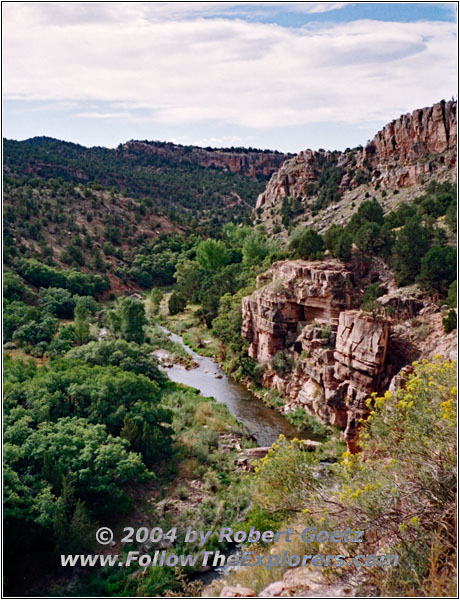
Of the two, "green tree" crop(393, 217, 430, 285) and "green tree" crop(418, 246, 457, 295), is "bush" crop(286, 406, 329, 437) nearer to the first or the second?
"green tree" crop(418, 246, 457, 295)

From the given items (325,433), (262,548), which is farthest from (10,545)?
(325,433)

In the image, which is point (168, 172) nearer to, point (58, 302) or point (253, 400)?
point (58, 302)

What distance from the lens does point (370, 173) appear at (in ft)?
221

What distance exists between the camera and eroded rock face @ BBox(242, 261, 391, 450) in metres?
26.2

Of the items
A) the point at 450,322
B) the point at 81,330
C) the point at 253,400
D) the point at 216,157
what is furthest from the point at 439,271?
the point at 216,157

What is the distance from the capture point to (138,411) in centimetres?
2405

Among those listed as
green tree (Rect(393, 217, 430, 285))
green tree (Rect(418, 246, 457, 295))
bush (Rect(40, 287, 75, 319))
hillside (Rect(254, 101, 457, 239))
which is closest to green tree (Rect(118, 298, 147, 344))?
bush (Rect(40, 287, 75, 319))

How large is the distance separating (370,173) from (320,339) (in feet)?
145

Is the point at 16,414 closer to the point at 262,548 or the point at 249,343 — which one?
the point at 262,548

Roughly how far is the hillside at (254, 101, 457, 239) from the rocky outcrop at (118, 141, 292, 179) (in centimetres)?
7417

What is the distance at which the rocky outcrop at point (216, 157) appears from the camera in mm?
158250

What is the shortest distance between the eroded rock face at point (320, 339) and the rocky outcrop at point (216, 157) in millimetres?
125325

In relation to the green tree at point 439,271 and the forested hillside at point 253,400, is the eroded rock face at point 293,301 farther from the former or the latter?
the green tree at point 439,271

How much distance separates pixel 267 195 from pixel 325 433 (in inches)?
2678
